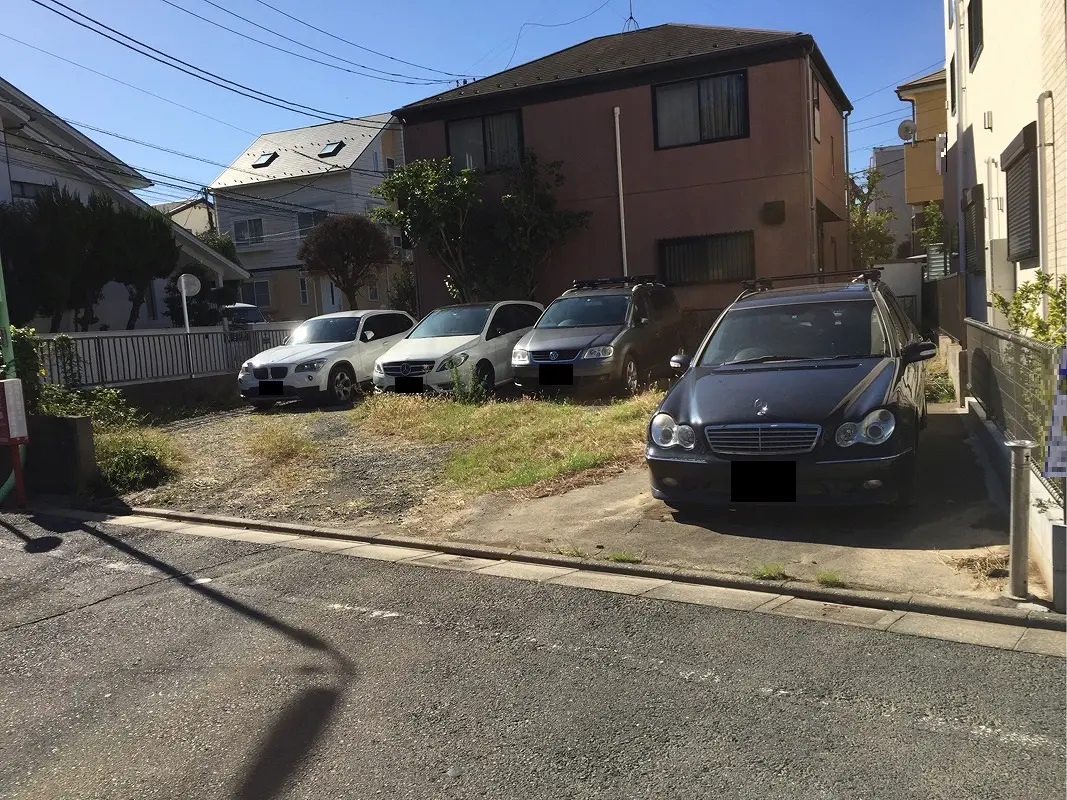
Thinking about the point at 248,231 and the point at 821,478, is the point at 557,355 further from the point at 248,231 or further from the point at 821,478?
the point at 248,231

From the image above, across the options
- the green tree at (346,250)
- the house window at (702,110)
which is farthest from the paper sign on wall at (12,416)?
the green tree at (346,250)

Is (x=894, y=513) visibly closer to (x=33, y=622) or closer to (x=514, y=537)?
(x=514, y=537)

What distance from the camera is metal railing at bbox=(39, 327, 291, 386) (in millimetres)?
12773

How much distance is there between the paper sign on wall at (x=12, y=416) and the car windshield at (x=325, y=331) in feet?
20.5

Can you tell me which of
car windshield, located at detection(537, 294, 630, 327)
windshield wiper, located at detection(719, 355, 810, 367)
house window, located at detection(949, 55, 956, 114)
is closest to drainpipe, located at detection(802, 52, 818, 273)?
house window, located at detection(949, 55, 956, 114)

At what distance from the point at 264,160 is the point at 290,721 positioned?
41453 millimetres

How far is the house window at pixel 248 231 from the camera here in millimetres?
39375

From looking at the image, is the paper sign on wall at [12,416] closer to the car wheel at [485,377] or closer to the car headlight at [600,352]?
the car wheel at [485,377]

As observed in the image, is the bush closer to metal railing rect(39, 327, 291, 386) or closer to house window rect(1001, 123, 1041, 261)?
metal railing rect(39, 327, 291, 386)

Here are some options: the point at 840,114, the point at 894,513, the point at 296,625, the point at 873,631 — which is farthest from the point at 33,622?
the point at 840,114

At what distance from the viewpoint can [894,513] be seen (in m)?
A: 5.80

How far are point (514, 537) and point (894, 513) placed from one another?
2.59 metres

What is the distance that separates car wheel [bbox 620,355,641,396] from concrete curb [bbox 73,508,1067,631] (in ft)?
19.9

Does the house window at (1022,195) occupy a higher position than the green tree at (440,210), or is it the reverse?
the green tree at (440,210)
